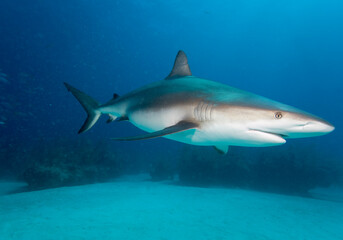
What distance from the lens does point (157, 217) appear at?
496 centimetres

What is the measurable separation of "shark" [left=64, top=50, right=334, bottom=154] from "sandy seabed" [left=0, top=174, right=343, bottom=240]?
2.29m

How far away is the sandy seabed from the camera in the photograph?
13.1 feet

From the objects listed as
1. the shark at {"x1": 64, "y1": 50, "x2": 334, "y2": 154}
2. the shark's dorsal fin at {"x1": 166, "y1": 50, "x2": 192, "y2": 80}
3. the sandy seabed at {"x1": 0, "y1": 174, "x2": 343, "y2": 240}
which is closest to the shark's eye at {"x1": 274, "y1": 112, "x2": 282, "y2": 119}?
the shark at {"x1": 64, "y1": 50, "x2": 334, "y2": 154}

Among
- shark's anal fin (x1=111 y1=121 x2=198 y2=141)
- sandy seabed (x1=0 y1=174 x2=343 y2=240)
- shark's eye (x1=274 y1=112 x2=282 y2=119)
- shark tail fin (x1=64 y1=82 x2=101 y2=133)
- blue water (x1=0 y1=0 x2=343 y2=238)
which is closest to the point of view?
shark's eye (x1=274 y1=112 x2=282 y2=119)

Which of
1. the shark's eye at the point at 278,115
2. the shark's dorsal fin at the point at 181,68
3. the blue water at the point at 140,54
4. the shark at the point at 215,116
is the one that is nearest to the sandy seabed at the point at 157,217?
the shark at the point at 215,116

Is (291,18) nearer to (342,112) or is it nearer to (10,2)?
(10,2)

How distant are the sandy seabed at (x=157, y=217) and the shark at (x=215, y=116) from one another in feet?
7.51

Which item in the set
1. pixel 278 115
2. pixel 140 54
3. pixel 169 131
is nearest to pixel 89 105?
pixel 169 131

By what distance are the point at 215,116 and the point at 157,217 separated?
373 cm

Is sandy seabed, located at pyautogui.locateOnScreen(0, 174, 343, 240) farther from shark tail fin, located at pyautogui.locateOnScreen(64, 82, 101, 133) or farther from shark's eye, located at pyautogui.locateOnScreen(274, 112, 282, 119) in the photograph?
shark's eye, located at pyautogui.locateOnScreen(274, 112, 282, 119)

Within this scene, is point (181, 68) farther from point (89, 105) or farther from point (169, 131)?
point (89, 105)

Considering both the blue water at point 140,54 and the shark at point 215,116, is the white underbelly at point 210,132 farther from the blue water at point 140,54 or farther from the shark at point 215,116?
the blue water at point 140,54

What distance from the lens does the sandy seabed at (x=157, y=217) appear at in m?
4.00

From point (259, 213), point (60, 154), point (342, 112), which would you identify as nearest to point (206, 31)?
point (60, 154)
